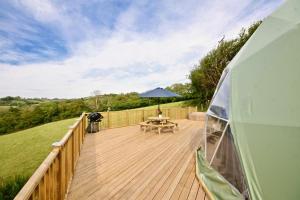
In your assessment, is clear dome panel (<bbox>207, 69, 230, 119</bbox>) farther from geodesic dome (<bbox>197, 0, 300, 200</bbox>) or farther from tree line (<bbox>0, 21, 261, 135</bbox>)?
tree line (<bbox>0, 21, 261, 135</bbox>)

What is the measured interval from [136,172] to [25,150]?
13.6 metres

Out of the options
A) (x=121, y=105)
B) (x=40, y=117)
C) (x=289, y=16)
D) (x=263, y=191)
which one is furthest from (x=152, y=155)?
(x=40, y=117)

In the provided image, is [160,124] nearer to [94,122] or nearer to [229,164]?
[94,122]

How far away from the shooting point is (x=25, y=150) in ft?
42.2

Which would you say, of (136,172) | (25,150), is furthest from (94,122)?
(25,150)

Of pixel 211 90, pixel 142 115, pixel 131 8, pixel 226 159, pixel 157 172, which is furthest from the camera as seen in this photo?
pixel 211 90

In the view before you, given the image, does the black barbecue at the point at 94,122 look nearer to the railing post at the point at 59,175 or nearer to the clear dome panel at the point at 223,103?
the railing post at the point at 59,175

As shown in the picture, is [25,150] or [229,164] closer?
[229,164]

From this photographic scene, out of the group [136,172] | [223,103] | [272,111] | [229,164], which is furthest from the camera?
[136,172]

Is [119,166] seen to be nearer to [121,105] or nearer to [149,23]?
[149,23]

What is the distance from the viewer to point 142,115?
11.3 m

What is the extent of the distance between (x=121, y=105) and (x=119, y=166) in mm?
18119

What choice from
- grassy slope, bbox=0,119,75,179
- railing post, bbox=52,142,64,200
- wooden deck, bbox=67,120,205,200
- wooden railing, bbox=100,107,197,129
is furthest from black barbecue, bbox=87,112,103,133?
railing post, bbox=52,142,64,200

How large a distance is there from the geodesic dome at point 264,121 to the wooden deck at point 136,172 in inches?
23.6
